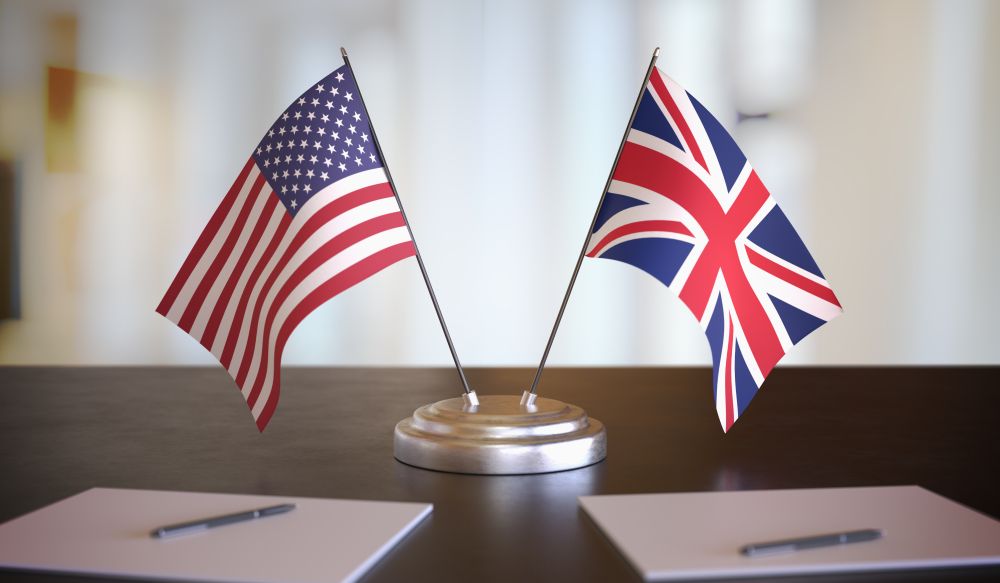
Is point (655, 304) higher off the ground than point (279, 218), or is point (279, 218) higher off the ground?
point (279, 218)

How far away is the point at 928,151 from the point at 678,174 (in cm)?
432

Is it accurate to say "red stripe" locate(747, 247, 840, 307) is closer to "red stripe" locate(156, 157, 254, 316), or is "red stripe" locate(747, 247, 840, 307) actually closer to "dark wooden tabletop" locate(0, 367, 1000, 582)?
"dark wooden tabletop" locate(0, 367, 1000, 582)

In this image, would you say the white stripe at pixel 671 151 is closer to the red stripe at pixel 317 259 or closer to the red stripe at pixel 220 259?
the red stripe at pixel 317 259

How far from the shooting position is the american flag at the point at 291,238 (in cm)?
125

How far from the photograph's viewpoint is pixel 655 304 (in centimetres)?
499

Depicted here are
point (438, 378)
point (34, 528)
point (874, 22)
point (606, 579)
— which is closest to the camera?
point (606, 579)

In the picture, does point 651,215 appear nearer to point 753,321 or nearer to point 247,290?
point 753,321

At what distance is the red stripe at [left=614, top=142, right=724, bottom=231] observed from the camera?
1296 mm

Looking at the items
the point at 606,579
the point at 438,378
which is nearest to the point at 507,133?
the point at 438,378

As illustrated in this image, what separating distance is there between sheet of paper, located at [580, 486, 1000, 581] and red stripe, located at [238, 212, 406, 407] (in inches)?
19.5

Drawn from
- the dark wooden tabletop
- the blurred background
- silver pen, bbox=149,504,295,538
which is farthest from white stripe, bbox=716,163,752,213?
the blurred background

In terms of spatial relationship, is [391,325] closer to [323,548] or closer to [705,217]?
[705,217]

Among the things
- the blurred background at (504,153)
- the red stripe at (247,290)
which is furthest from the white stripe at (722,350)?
the blurred background at (504,153)

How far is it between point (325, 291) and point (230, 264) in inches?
5.7
